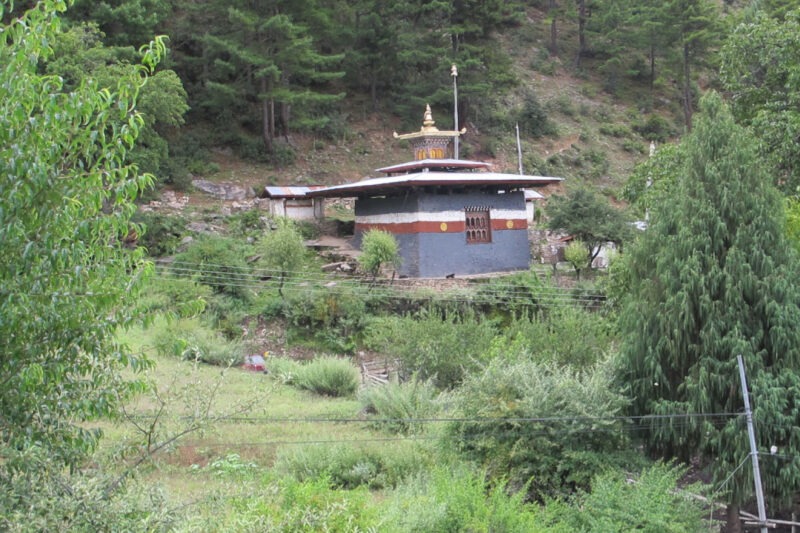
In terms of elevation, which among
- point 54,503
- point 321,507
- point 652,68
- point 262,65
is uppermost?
point 652,68

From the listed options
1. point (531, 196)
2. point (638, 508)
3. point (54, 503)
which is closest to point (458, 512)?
point (638, 508)

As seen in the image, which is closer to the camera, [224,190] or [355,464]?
[355,464]

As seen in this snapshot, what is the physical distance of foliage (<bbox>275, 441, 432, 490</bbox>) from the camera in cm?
1311

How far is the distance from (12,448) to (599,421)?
28.6ft

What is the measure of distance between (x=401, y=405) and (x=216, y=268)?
1320cm

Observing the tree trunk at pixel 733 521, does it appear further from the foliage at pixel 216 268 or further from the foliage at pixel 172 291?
the foliage at pixel 216 268

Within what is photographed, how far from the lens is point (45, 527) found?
505cm

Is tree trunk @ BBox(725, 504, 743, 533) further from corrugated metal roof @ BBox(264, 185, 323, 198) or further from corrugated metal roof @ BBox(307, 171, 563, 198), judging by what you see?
corrugated metal roof @ BBox(264, 185, 323, 198)

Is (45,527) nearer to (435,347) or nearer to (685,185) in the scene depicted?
(685,185)

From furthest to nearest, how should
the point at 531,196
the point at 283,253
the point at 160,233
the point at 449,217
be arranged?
the point at 531,196 < the point at 160,233 < the point at 449,217 < the point at 283,253

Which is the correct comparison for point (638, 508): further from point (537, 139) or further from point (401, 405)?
point (537, 139)

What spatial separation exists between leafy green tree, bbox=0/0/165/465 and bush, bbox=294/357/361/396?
48.9ft

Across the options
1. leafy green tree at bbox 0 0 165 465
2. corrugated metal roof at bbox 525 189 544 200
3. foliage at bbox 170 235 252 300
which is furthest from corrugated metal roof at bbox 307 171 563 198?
leafy green tree at bbox 0 0 165 465

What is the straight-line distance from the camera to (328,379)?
20875 mm
